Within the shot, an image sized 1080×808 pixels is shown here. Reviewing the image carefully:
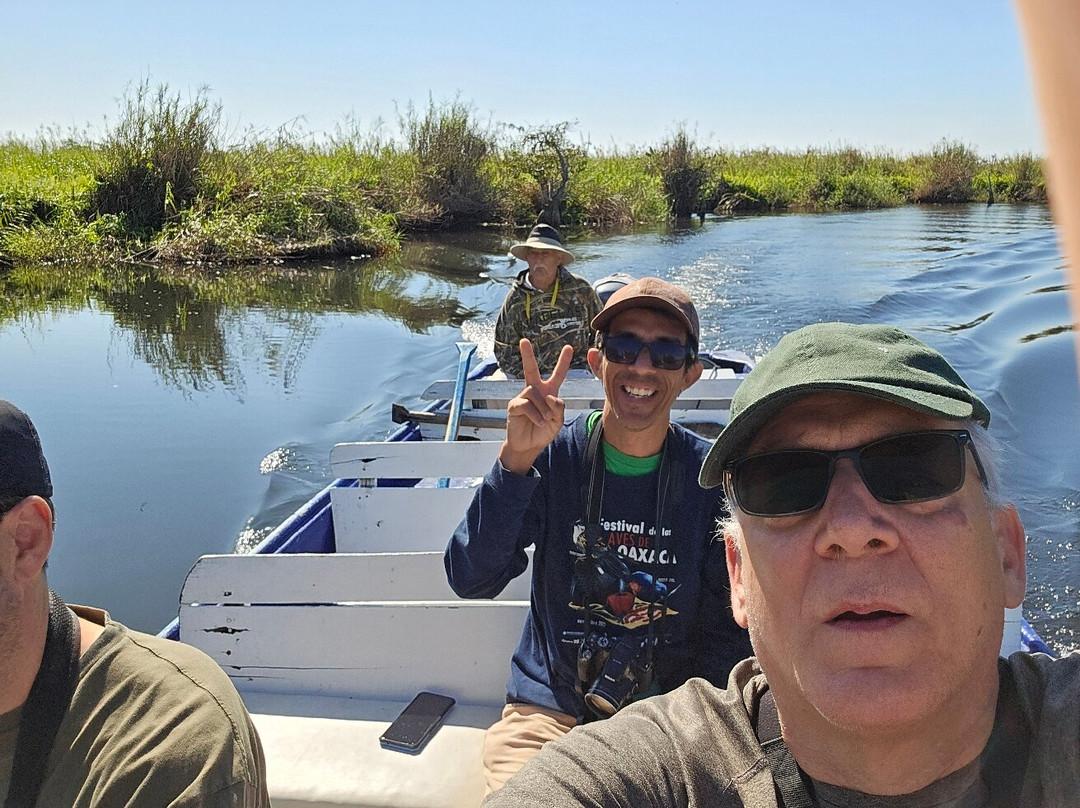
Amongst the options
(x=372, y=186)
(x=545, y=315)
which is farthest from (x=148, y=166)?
(x=545, y=315)

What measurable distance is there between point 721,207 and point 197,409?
20424mm

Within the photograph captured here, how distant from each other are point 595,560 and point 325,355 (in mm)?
8530

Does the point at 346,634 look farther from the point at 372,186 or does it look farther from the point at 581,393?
the point at 372,186

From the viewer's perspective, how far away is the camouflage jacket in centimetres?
572

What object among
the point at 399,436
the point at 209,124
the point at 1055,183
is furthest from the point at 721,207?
the point at 1055,183

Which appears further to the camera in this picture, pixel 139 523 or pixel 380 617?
pixel 139 523

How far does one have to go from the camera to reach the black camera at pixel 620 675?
204cm

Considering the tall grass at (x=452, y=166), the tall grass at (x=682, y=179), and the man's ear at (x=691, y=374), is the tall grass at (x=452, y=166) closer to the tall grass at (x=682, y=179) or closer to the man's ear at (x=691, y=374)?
the tall grass at (x=682, y=179)

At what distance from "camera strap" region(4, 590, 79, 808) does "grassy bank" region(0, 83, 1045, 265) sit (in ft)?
49.6

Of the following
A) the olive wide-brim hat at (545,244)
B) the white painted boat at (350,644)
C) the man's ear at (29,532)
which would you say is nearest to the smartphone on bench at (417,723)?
the white painted boat at (350,644)

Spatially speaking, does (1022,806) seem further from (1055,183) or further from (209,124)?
(209,124)

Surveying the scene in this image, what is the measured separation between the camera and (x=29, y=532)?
1.36 metres

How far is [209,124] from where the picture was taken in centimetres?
1689

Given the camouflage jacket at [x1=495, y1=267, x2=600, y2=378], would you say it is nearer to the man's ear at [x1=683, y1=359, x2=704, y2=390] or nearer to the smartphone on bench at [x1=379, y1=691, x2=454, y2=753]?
the man's ear at [x1=683, y1=359, x2=704, y2=390]
